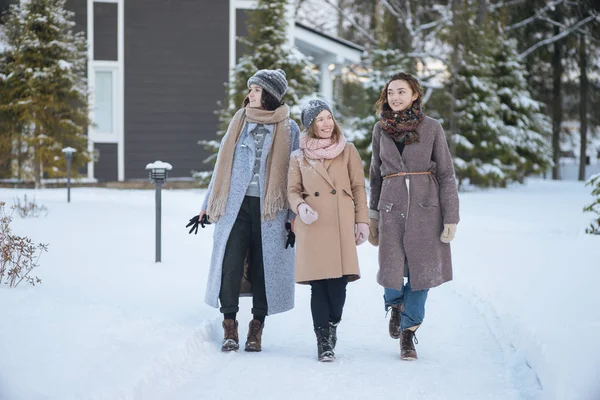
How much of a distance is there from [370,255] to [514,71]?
623 inches

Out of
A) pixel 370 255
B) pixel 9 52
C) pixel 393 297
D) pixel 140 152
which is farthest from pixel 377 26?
pixel 393 297

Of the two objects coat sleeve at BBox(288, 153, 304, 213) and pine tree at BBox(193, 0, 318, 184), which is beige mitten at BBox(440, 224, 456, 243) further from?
pine tree at BBox(193, 0, 318, 184)

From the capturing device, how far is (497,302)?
23.6 ft

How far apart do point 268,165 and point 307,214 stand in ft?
1.95

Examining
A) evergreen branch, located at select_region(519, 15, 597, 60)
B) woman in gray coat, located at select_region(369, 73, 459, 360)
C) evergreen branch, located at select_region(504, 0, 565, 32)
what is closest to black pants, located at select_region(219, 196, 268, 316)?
woman in gray coat, located at select_region(369, 73, 459, 360)

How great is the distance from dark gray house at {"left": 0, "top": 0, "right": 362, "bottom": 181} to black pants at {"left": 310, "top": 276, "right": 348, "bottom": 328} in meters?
15.2

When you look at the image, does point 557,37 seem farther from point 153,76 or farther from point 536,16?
point 153,76

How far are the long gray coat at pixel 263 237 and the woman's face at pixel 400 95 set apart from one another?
88 centimetres

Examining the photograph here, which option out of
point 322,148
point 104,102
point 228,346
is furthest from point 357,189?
point 104,102

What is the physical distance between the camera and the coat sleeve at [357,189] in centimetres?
553

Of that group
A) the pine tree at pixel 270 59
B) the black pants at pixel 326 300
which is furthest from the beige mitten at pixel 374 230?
the pine tree at pixel 270 59

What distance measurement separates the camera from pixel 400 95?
5543 millimetres

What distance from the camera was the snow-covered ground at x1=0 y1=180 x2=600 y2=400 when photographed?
448cm

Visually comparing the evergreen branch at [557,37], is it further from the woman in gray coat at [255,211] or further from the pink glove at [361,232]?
the pink glove at [361,232]
